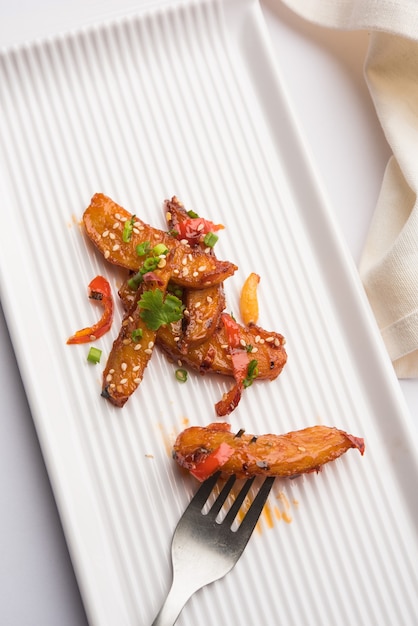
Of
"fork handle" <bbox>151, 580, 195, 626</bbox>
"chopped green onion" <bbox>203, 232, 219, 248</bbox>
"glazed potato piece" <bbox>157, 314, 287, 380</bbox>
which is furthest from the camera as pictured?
"chopped green onion" <bbox>203, 232, 219, 248</bbox>

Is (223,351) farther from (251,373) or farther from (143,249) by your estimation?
(143,249)

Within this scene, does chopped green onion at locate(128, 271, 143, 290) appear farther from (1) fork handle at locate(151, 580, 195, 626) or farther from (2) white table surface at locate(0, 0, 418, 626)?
(1) fork handle at locate(151, 580, 195, 626)

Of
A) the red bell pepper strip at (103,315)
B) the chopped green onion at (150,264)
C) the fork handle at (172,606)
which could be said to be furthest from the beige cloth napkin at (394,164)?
the fork handle at (172,606)

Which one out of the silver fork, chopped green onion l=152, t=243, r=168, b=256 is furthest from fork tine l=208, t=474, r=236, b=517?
chopped green onion l=152, t=243, r=168, b=256

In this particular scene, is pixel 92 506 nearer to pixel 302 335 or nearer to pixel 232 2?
pixel 302 335

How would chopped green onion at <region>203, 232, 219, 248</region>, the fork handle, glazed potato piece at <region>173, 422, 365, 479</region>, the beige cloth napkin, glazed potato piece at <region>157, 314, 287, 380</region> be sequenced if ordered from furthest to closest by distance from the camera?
the beige cloth napkin → chopped green onion at <region>203, 232, 219, 248</region> → glazed potato piece at <region>157, 314, 287, 380</region> → glazed potato piece at <region>173, 422, 365, 479</region> → the fork handle

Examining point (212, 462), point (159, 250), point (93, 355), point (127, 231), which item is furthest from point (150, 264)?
point (212, 462)
